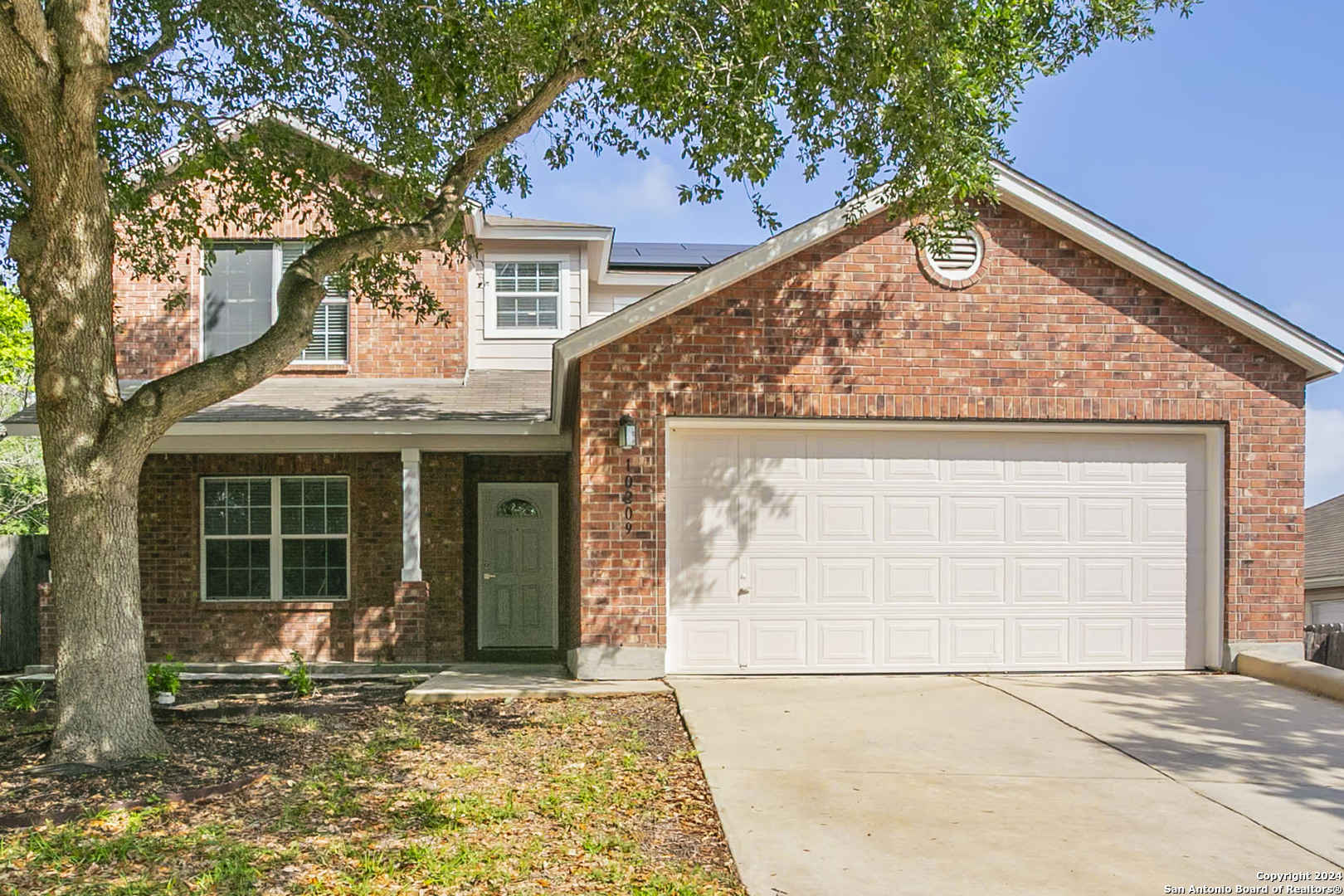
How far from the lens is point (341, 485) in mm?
12852

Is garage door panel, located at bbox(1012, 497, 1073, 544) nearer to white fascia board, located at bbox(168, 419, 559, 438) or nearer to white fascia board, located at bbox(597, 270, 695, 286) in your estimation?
white fascia board, located at bbox(168, 419, 559, 438)

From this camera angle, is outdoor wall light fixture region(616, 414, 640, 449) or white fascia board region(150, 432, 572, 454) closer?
outdoor wall light fixture region(616, 414, 640, 449)

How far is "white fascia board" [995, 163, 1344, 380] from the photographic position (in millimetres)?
9406

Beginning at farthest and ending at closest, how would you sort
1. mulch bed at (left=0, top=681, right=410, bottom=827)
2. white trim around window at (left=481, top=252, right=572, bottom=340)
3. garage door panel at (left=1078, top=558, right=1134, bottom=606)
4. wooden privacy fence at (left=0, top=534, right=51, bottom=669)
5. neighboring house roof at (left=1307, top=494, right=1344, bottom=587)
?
neighboring house roof at (left=1307, top=494, right=1344, bottom=587), white trim around window at (left=481, top=252, right=572, bottom=340), wooden privacy fence at (left=0, top=534, right=51, bottom=669), garage door panel at (left=1078, top=558, right=1134, bottom=606), mulch bed at (left=0, top=681, right=410, bottom=827)

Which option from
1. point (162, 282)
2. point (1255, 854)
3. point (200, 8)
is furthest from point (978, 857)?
point (162, 282)

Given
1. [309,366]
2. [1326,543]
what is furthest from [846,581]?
[1326,543]

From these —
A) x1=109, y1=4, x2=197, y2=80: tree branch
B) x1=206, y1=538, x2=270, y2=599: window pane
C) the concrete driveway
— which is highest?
x1=109, y1=4, x2=197, y2=80: tree branch

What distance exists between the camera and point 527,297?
46.3ft

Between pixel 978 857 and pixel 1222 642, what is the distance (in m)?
6.12

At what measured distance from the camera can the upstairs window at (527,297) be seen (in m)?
14.1

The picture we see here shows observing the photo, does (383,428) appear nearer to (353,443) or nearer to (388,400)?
(353,443)

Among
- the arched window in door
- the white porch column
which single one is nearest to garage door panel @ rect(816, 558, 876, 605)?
the arched window in door

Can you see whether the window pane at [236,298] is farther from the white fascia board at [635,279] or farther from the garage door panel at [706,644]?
the garage door panel at [706,644]

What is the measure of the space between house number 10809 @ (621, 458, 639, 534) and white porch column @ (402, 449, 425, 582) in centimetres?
358
